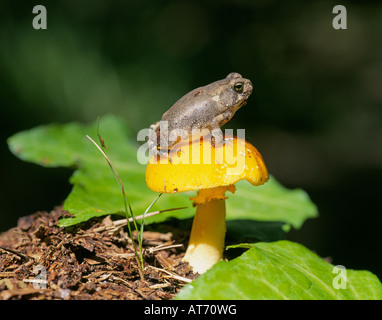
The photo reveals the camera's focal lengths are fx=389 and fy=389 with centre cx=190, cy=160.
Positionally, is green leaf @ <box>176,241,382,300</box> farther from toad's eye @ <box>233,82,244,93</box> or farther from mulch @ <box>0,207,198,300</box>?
toad's eye @ <box>233,82,244,93</box>

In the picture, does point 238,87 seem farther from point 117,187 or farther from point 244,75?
point 244,75

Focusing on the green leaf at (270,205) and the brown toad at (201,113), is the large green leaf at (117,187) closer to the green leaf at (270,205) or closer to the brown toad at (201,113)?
the green leaf at (270,205)

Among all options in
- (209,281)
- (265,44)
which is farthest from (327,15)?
(209,281)

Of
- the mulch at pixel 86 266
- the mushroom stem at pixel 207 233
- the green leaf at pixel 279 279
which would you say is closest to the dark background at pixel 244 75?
the green leaf at pixel 279 279

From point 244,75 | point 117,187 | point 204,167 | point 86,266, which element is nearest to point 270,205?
point 117,187
